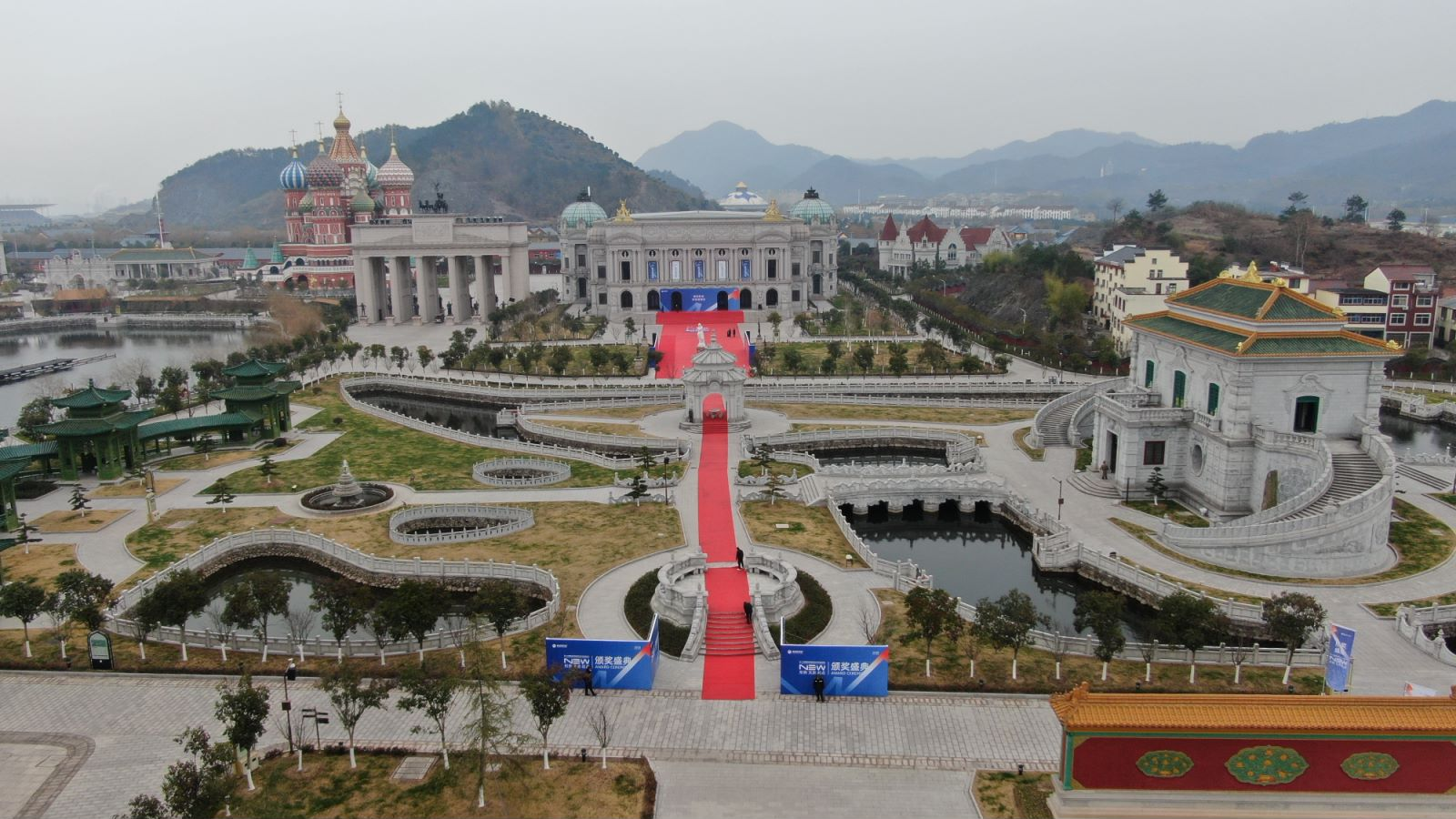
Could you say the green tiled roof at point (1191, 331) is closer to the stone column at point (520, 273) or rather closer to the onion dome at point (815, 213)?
the stone column at point (520, 273)

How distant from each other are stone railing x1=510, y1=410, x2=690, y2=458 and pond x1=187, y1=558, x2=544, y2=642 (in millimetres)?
19119

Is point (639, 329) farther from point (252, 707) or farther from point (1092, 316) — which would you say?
point (252, 707)

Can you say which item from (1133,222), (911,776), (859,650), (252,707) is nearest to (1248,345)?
(859,650)

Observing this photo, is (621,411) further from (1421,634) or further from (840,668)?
(1421,634)

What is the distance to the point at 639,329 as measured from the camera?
357 ft

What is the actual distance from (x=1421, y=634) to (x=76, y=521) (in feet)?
185

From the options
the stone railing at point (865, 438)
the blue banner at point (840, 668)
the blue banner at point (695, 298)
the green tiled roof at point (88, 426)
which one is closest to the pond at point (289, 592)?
the blue banner at point (840, 668)

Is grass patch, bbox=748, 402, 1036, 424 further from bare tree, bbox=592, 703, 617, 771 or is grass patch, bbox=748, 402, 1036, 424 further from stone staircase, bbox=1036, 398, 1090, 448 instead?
bare tree, bbox=592, 703, 617, 771

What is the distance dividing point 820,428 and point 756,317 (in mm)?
53300

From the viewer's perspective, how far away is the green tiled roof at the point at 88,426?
51406mm

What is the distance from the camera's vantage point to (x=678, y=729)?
27516 mm

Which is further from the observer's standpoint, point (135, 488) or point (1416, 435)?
point (1416, 435)

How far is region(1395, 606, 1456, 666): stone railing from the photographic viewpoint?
31109 mm

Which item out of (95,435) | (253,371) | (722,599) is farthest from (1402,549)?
(253,371)
